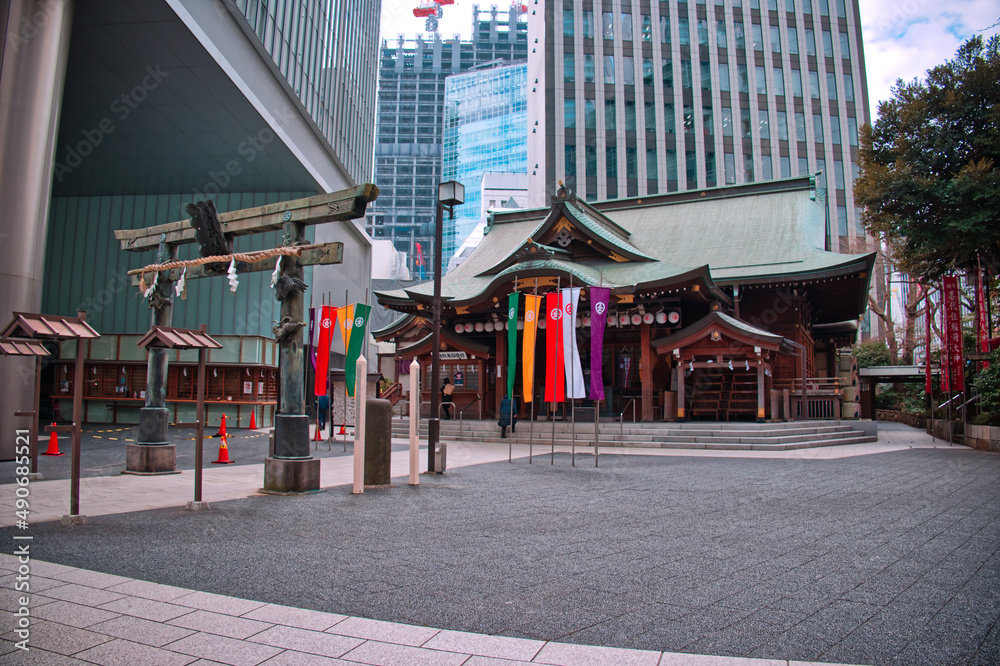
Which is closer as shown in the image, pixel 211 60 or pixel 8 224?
pixel 8 224

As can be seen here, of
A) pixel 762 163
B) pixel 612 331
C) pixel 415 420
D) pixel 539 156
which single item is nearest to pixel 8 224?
pixel 415 420

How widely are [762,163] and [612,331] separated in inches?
1416

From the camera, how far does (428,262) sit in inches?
4205

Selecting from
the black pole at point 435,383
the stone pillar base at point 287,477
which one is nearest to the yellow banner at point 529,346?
the black pole at point 435,383

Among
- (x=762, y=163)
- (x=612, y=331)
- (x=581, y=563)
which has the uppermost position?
(x=762, y=163)

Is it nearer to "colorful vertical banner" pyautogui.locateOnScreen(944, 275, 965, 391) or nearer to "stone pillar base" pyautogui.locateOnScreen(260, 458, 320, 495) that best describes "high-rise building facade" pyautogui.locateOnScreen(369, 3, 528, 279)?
"colorful vertical banner" pyautogui.locateOnScreen(944, 275, 965, 391)

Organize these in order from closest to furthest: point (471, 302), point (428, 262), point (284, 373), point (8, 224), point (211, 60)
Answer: point (284, 373) → point (8, 224) → point (211, 60) → point (471, 302) → point (428, 262)

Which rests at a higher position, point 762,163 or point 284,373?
point 762,163

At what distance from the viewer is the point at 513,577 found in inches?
176

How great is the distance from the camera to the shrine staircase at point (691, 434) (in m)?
16.0

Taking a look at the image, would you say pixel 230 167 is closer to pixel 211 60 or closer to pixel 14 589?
pixel 211 60

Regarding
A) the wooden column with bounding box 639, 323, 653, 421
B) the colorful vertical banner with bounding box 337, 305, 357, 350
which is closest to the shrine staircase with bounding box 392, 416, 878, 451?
the wooden column with bounding box 639, 323, 653, 421

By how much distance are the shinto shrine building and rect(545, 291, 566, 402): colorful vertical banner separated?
458 centimetres

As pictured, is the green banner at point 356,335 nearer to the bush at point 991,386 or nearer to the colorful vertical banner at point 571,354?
the colorful vertical banner at point 571,354
